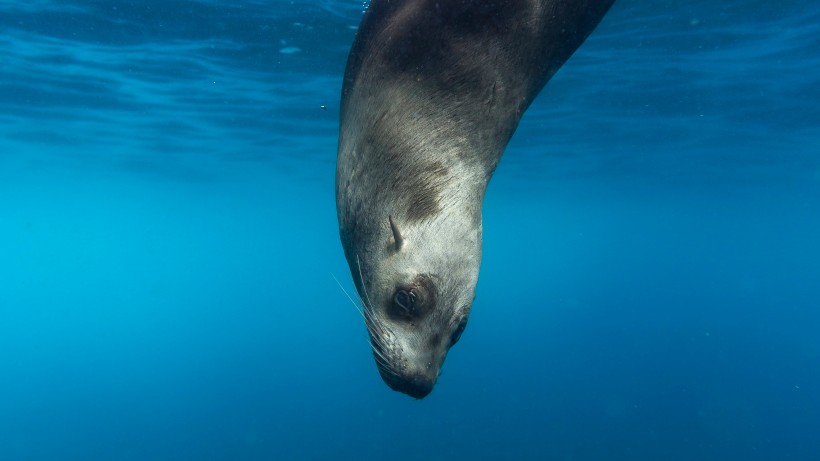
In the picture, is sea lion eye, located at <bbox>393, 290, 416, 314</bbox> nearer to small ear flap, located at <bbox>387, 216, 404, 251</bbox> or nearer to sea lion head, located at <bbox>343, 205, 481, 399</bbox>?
sea lion head, located at <bbox>343, 205, 481, 399</bbox>

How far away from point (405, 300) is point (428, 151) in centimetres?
67

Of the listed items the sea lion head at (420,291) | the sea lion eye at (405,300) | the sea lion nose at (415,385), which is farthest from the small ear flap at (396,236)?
the sea lion nose at (415,385)

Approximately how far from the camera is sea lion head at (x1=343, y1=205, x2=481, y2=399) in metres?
2.37

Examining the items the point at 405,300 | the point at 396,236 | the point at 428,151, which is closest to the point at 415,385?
the point at 405,300

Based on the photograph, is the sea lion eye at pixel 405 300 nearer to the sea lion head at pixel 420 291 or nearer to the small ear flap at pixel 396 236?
the sea lion head at pixel 420 291

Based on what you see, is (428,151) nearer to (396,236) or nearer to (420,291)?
(396,236)

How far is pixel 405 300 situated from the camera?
2.40m

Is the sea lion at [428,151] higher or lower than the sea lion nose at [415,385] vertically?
higher

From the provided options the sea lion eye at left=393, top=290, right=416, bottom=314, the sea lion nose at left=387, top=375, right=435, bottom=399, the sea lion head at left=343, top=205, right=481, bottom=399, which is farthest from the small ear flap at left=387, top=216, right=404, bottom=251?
the sea lion nose at left=387, top=375, right=435, bottom=399

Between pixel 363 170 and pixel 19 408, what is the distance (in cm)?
3512

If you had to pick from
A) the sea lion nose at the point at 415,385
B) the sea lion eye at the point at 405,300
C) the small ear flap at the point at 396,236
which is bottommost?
the sea lion nose at the point at 415,385

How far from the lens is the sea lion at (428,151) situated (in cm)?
241

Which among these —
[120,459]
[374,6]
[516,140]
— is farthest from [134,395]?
[374,6]

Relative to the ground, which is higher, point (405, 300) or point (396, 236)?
point (396, 236)
